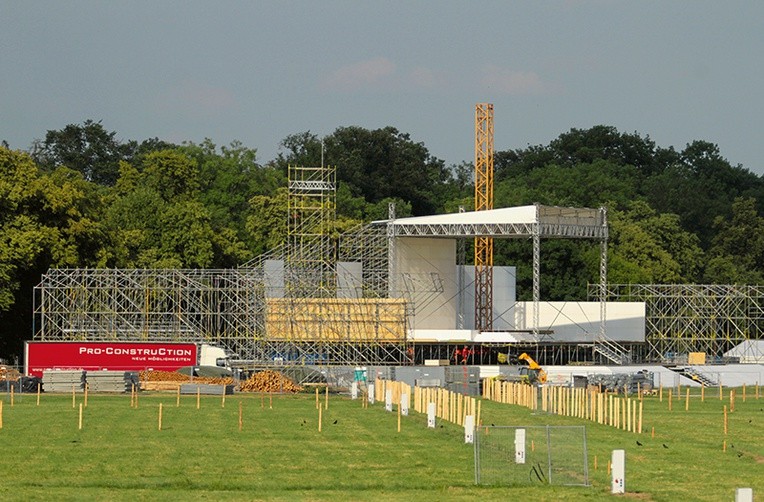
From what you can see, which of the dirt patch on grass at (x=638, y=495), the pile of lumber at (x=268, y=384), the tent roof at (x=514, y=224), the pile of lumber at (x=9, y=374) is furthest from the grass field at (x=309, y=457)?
the tent roof at (x=514, y=224)

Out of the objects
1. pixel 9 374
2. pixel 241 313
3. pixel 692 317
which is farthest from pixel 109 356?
pixel 692 317

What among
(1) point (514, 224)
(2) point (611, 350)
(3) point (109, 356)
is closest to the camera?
(3) point (109, 356)

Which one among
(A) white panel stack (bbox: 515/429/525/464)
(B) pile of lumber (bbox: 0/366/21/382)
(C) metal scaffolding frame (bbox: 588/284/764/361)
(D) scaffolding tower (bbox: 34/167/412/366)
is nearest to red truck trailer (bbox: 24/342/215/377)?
(B) pile of lumber (bbox: 0/366/21/382)

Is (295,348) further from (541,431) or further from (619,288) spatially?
(541,431)

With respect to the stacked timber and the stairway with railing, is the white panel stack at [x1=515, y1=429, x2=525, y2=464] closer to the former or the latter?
the stacked timber

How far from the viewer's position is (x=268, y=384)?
265 ft

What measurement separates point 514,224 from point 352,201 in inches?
2108

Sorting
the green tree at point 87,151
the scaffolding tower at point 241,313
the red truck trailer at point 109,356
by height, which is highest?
the green tree at point 87,151

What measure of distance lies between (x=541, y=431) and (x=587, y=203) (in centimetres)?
11976

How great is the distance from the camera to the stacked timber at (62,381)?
3066 inches

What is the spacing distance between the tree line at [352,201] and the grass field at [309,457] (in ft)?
134

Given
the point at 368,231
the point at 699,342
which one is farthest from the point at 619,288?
the point at 368,231

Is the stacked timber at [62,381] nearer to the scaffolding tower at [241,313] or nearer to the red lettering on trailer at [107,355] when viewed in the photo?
the red lettering on trailer at [107,355]

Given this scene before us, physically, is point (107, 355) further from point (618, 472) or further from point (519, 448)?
point (618, 472)
